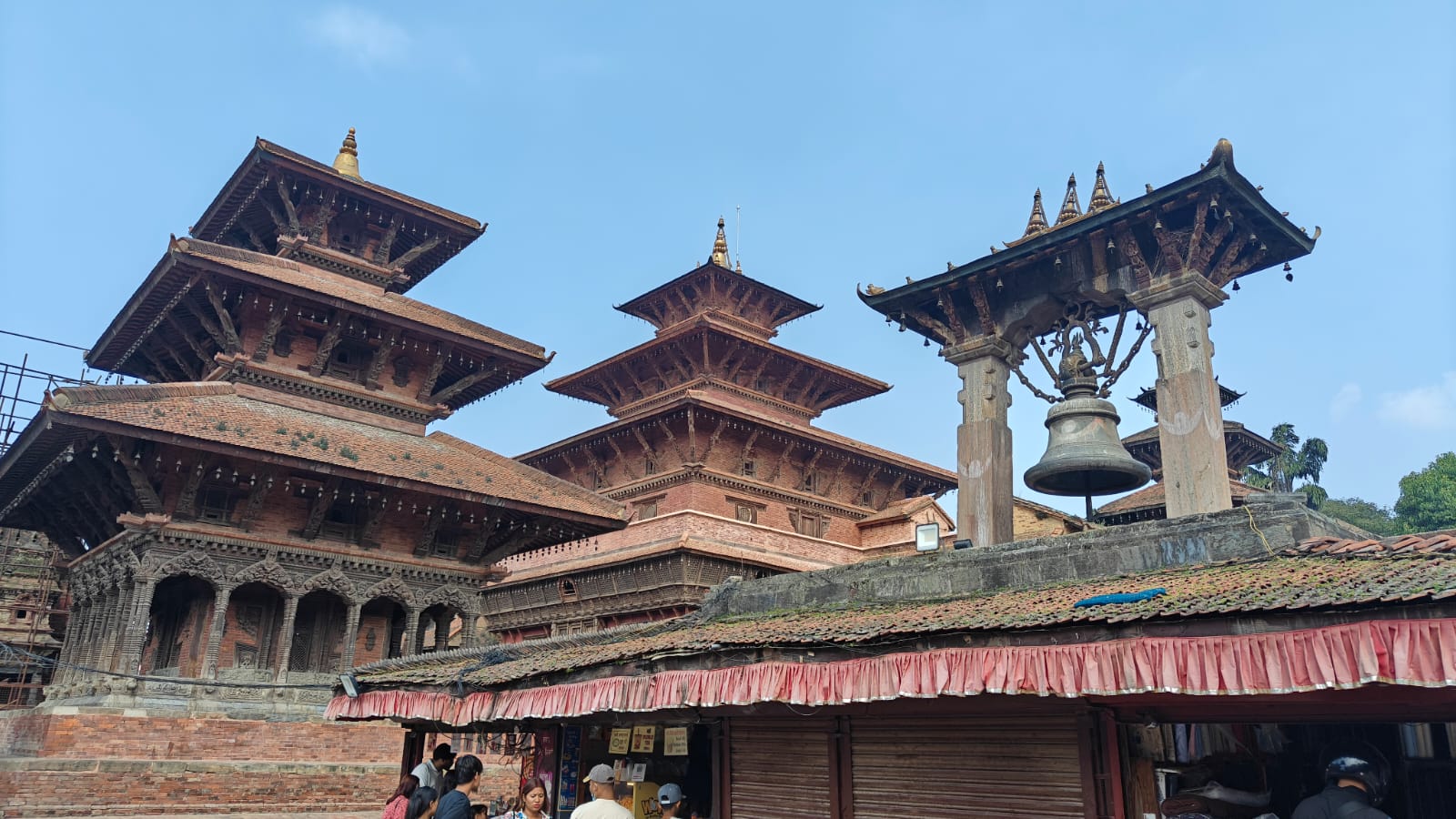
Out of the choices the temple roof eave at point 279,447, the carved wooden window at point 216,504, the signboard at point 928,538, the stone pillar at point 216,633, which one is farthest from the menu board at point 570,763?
the carved wooden window at point 216,504

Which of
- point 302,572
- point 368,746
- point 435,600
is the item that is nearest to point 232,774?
point 368,746

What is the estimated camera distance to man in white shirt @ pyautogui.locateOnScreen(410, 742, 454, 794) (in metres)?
10.2

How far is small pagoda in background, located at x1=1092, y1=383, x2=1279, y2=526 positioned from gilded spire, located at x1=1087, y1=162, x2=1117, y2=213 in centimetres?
1660

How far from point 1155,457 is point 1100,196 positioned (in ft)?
75.8

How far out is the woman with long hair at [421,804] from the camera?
825 cm

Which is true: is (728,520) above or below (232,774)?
above

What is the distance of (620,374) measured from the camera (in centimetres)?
3812

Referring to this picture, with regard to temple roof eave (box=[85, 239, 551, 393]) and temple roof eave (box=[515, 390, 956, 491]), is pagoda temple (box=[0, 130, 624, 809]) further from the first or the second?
temple roof eave (box=[515, 390, 956, 491])

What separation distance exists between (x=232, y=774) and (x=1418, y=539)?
59.2 feet

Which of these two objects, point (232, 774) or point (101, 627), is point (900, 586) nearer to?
point (232, 774)

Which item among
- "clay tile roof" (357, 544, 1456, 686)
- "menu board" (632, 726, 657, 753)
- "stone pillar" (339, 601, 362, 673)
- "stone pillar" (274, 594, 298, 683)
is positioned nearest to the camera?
"clay tile roof" (357, 544, 1456, 686)

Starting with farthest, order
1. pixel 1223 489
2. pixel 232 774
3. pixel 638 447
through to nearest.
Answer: pixel 638 447
pixel 232 774
pixel 1223 489

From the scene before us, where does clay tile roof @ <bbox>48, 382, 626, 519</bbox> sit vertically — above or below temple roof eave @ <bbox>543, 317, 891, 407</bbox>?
below

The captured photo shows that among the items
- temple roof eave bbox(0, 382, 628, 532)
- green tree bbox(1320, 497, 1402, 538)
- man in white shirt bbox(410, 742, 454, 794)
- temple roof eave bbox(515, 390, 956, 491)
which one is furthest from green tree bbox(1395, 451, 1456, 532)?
man in white shirt bbox(410, 742, 454, 794)
